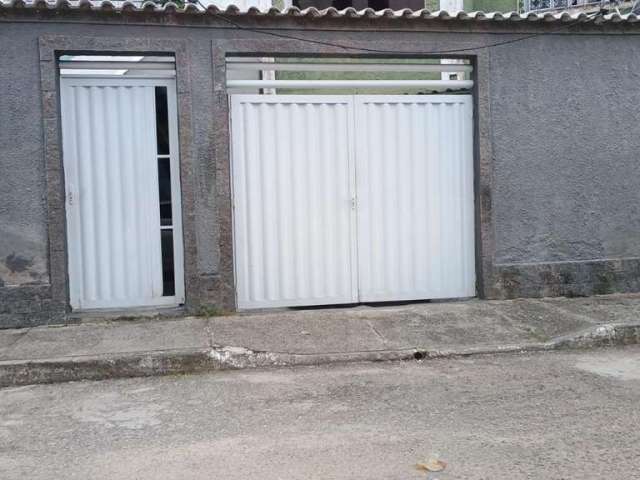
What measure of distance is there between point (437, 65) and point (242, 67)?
2.08 meters

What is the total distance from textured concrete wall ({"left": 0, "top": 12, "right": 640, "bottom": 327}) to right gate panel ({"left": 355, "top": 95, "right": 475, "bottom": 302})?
254mm

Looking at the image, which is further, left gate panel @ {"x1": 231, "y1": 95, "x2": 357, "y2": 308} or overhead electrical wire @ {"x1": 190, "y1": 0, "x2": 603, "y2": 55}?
left gate panel @ {"x1": 231, "y1": 95, "x2": 357, "y2": 308}

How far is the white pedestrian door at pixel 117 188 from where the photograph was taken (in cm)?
684

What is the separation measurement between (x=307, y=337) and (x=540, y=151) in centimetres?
338

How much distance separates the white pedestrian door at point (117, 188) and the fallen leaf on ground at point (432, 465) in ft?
12.7

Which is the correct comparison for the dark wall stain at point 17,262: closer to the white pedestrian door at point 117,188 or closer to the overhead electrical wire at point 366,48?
the white pedestrian door at point 117,188

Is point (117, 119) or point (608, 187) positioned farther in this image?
point (608, 187)

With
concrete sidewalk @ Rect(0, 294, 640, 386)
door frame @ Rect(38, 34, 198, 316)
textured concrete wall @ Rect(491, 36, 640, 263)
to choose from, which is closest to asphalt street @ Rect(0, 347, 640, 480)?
concrete sidewalk @ Rect(0, 294, 640, 386)

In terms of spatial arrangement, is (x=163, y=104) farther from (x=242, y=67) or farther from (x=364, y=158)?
(x=364, y=158)

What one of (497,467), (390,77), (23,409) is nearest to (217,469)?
(497,467)

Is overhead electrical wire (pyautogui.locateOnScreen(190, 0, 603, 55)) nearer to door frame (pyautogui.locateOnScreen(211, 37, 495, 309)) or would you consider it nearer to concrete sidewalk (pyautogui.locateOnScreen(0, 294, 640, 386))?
door frame (pyautogui.locateOnScreen(211, 37, 495, 309))

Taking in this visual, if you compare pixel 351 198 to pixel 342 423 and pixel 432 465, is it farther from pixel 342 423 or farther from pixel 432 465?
pixel 432 465

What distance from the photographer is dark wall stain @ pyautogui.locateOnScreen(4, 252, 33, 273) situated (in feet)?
21.5

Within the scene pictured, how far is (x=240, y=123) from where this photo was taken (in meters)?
7.07
